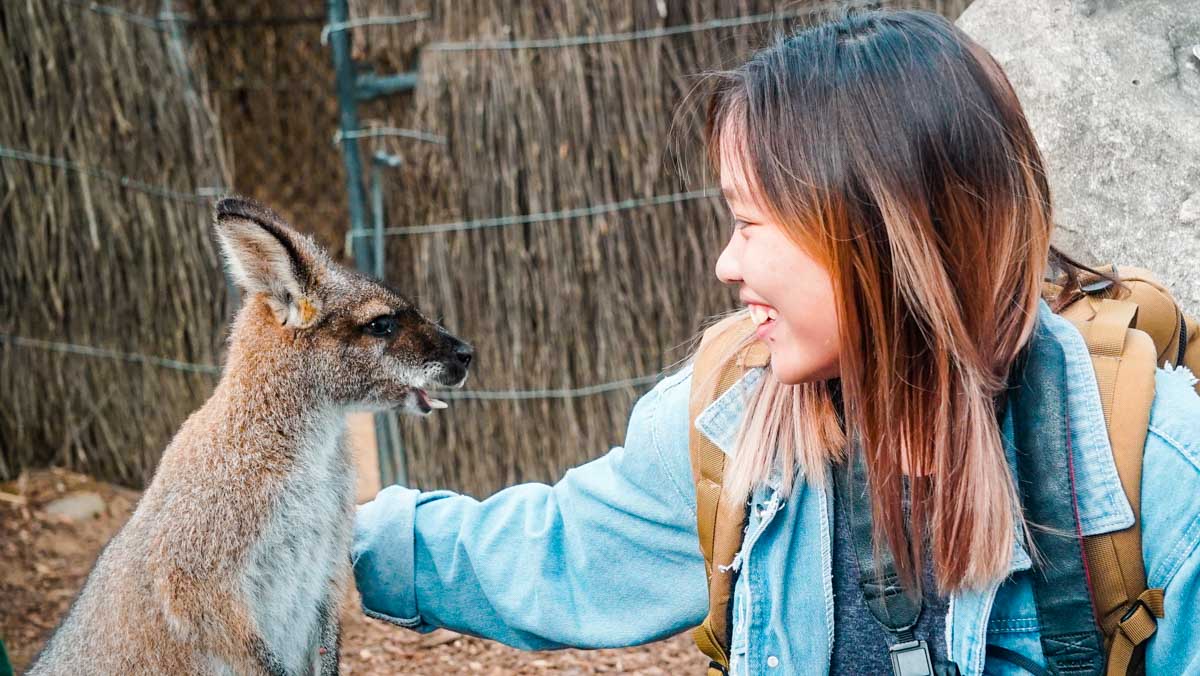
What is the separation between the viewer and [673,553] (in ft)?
8.38

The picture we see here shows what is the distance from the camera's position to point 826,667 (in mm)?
2258

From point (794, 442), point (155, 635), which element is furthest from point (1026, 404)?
point (155, 635)

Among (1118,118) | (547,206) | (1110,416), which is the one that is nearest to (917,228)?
(1110,416)

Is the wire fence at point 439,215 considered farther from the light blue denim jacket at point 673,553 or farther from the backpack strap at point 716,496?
the backpack strap at point 716,496

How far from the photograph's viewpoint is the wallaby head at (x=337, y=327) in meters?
2.88

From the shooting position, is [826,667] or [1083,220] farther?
[1083,220]

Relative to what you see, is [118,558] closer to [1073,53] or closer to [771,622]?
[771,622]

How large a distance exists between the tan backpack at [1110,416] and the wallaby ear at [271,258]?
1.00 m

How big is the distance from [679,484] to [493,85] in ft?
10.4

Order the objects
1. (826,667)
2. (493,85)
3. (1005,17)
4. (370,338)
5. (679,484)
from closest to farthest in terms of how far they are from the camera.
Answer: (826,667)
(679,484)
(370,338)
(1005,17)
(493,85)

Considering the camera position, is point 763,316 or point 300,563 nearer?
point 763,316

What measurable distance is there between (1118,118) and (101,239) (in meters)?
4.56

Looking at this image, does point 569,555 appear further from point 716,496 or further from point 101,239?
point 101,239

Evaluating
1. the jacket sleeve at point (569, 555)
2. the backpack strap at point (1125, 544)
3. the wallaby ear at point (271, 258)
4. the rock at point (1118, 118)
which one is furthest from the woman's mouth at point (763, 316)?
the rock at point (1118, 118)
